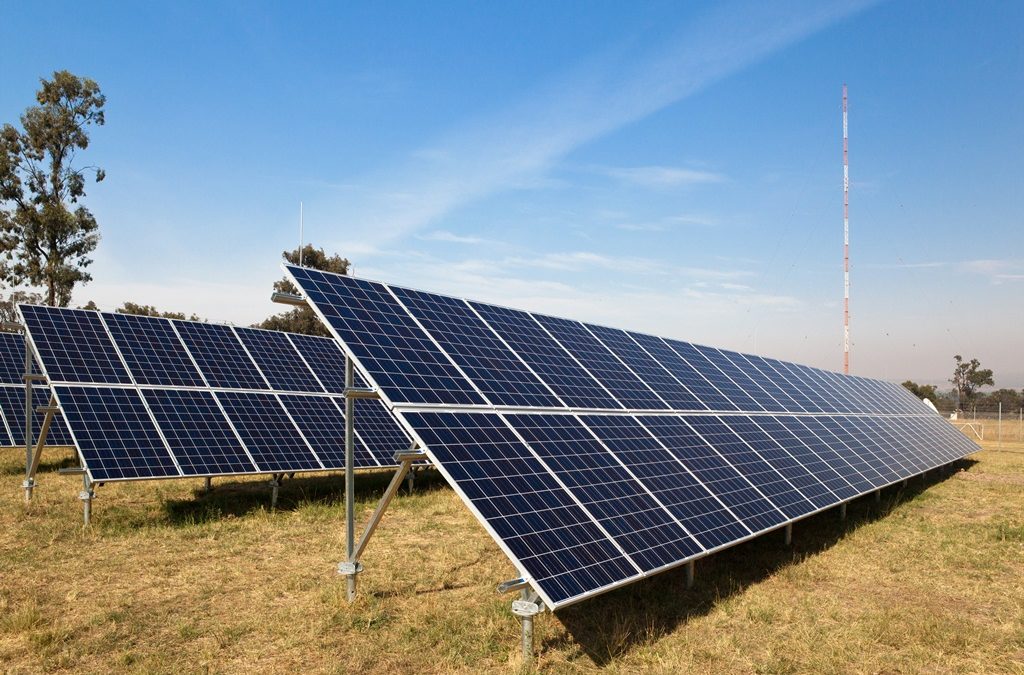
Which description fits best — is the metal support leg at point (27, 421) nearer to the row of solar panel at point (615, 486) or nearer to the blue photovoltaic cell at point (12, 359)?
the blue photovoltaic cell at point (12, 359)

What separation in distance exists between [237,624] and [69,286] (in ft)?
143

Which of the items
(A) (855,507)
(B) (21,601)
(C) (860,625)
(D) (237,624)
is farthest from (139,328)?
(A) (855,507)

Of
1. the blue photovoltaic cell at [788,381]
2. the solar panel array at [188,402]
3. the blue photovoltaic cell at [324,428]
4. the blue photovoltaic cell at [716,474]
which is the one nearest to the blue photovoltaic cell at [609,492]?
the blue photovoltaic cell at [716,474]

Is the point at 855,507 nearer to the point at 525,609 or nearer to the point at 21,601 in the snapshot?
the point at 525,609

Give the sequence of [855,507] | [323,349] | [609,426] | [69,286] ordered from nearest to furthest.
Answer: [609,426]
[855,507]
[323,349]
[69,286]

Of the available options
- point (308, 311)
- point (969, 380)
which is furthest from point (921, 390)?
point (308, 311)

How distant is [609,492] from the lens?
9.04 meters

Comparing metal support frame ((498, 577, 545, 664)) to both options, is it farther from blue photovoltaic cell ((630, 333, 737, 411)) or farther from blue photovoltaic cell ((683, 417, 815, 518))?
blue photovoltaic cell ((630, 333, 737, 411))

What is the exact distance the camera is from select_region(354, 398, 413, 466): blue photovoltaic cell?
1875cm

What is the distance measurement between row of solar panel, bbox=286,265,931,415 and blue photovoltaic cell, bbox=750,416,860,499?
782 millimetres

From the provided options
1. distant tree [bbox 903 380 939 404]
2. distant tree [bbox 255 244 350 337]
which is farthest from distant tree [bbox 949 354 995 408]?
distant tree [bbox 255 244 350 337]

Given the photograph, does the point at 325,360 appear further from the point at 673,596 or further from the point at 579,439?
the point at 673,596

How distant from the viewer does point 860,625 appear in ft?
30.9

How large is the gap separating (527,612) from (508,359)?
17.4 feet
